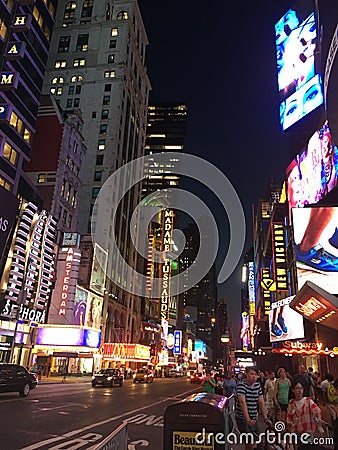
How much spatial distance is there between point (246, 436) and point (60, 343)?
4264cm

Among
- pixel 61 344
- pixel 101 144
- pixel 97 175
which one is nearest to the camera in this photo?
pixel 61 344

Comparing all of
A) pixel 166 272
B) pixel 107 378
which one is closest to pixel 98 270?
pixel 107 378

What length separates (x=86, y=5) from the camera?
99.4m

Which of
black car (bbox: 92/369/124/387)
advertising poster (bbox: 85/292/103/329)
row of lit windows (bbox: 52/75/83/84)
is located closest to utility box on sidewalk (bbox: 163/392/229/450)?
black car (bbox: 92/369/124/387)

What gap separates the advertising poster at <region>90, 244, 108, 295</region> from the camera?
211ft

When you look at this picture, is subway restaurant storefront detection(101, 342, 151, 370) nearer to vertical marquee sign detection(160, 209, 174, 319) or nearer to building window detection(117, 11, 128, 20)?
vertical marquee sign detection(160, 209, 174, 319)

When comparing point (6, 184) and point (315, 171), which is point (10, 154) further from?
point (315, 171)

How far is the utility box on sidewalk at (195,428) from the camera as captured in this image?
18.3ft

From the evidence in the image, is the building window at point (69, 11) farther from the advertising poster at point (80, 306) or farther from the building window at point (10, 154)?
the advertising poster at point (80, 306)

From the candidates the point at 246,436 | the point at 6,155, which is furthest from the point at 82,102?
the point at 246,436

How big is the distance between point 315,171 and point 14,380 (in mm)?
31936

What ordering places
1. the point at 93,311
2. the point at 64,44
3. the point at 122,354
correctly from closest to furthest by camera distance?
1. the point at 93,311
2. the point at 122,354
3. the point at 64,44

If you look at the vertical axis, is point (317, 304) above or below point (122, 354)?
above

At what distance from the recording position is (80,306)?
57.5m
